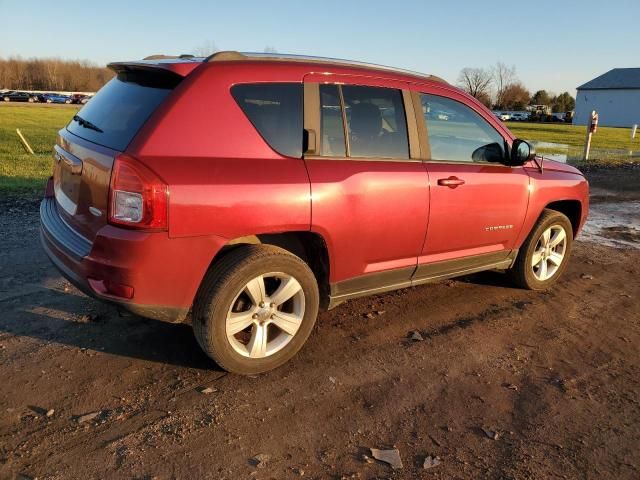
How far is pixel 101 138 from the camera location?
3.21 metres

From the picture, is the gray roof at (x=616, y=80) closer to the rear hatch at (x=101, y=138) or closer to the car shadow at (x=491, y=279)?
the car shadow at (x=491, y=279)

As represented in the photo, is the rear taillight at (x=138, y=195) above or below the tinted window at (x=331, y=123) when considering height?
below

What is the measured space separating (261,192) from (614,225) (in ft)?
22.7

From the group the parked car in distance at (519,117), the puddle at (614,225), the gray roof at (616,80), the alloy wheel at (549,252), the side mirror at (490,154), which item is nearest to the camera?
the side mirror at (490,154)

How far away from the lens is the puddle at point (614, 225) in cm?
720

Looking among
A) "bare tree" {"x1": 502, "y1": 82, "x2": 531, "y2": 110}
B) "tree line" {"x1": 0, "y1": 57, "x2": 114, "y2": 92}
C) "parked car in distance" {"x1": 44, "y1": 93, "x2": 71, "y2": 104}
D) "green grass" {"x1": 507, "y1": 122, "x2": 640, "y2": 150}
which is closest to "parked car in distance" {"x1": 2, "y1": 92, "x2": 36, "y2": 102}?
"parked car in distance" {"x1": 44, "y1": 93, "x2": 71, "y2": 104}

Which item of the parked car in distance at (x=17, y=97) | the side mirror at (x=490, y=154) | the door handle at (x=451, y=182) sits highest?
the parked car in distance at (x=17, y=97)

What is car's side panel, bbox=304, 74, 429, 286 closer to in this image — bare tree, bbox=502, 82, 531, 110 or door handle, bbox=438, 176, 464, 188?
door handle, bbox=438, 176, 464, 188

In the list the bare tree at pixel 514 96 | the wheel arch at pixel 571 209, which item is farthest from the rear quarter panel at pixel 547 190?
the bare tree at pixel 514 96

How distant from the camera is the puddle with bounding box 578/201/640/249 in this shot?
284 inches

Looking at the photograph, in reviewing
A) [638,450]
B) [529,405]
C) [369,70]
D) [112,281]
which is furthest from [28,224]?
[638,450]

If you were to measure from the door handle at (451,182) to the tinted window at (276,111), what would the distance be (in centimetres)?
119

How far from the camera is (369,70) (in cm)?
382

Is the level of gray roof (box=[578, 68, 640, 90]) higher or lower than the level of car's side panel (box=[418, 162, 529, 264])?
higher
